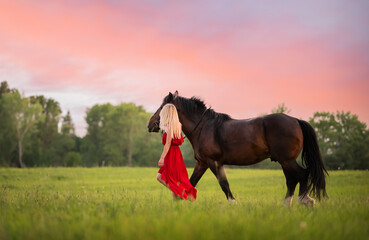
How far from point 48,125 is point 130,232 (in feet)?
216

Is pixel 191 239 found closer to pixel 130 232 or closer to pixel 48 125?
pixel 130 232

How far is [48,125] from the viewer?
62.7m

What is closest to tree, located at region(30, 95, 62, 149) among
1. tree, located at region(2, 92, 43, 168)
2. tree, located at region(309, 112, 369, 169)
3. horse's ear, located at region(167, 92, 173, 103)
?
tree, located at region(2, 92, 43, 168)

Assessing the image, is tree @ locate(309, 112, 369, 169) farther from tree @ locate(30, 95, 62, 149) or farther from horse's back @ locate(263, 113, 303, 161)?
tree @ locate(30, 95, 62, 149)

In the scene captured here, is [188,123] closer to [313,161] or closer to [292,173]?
[292,173]

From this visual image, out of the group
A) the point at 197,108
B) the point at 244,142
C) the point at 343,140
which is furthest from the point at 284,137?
the point at 343,140

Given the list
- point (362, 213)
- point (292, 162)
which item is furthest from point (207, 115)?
point (362, 213)

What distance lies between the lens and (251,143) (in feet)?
23.3

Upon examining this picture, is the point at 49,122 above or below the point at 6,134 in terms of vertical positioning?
above

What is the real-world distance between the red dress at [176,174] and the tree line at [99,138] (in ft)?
134

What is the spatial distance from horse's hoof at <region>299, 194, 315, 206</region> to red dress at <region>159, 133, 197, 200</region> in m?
2.45

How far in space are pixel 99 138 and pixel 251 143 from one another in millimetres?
63228

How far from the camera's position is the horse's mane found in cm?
785

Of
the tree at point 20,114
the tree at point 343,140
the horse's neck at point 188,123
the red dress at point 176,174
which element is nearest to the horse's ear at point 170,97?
the horse's neck at point 188,123
